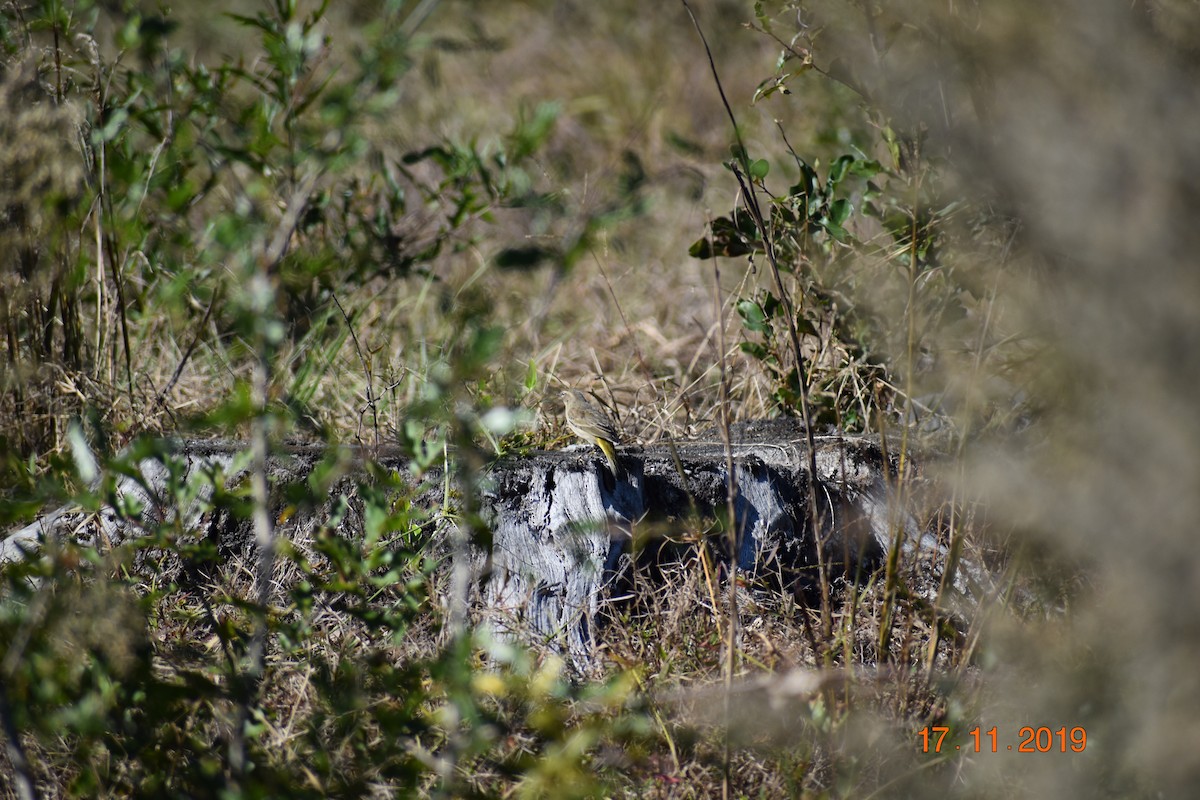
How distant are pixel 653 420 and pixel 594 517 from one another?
1.02 m

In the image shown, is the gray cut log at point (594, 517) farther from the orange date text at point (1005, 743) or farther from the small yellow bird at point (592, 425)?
the orange date text at point (1005, 743)

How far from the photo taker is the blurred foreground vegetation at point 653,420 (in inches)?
66.6

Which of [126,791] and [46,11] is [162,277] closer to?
[46,11]

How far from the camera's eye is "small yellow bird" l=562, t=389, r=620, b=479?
11.0 feet

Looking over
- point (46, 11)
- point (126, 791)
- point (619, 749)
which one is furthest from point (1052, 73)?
point (46, 11)

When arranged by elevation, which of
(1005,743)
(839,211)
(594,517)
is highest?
(839,211)

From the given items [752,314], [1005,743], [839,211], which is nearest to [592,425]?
[752,314]

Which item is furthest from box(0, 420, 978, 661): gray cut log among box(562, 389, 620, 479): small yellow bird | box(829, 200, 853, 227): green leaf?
box(829, 200, 853, 227): green leaf

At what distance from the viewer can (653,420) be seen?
4094 mm

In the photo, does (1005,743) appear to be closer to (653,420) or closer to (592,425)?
(592,425)

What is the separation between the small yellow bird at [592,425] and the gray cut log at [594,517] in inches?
2.0

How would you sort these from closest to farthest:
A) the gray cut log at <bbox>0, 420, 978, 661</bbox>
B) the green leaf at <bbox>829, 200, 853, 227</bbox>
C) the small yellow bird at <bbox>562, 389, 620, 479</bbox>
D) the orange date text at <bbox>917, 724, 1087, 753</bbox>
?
the orange date text at <bbox>917, 724, 1087, 753</bbox> → the gray cut log at <bbox>0, 420, 978, 661</bbox> → the small yellow bird at <bbox>562, 389, 620, 479</bbox> → the green leaf at <bbox>829, 200, 853, 227</bbox>

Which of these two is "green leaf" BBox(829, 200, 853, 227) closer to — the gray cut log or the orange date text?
the gray cut log

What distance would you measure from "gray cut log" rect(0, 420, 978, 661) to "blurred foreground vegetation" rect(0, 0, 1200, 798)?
128 millimetres
